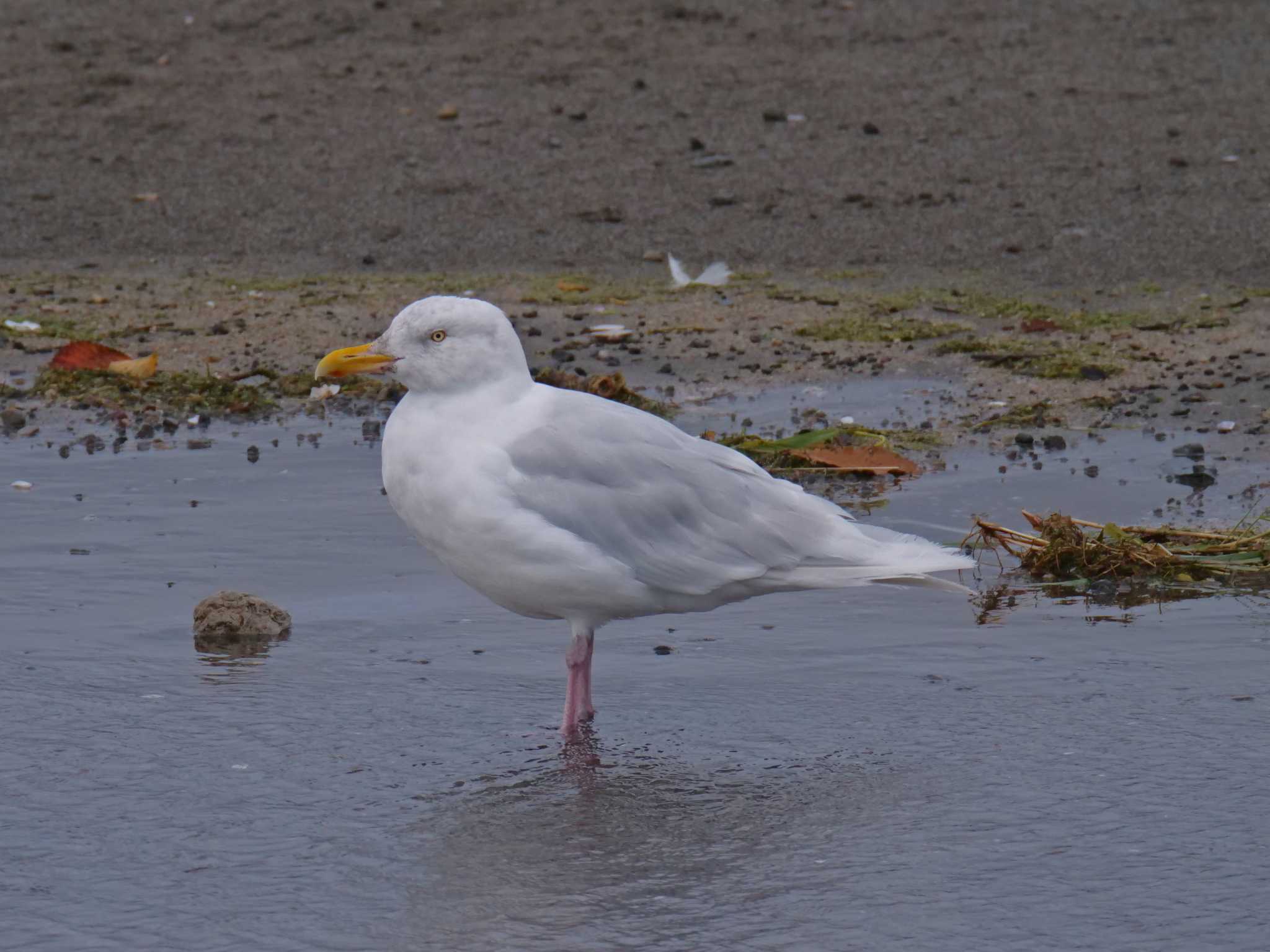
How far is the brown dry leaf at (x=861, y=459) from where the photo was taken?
287 inches

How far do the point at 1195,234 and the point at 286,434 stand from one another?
18.5ft

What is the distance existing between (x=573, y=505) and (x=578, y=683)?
19.0 inches

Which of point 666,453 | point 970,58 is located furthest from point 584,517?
point 970,58

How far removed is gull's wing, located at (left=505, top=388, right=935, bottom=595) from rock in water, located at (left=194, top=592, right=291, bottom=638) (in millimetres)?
1159

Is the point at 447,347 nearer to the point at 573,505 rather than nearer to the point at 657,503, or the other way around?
the point at 573,505

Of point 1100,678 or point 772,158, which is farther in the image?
point 772,158

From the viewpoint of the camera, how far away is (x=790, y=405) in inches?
325

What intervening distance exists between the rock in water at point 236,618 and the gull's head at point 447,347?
886 mm

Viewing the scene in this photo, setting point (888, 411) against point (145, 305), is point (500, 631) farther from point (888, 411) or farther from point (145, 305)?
point (145, 305)


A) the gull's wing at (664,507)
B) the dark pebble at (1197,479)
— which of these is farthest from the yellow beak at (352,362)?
the dark pebble at (1197,479)

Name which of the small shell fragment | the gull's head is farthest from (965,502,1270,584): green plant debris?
the small shell fragment

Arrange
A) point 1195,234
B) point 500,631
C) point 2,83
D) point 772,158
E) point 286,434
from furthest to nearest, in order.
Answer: point 2,83 → point 772,158 → point 1195,234 → point 286,434 → point 500,631

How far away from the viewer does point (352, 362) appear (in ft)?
17.1

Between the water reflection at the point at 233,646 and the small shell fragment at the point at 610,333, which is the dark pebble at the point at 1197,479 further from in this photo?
the water reflection at the point at 233,646
